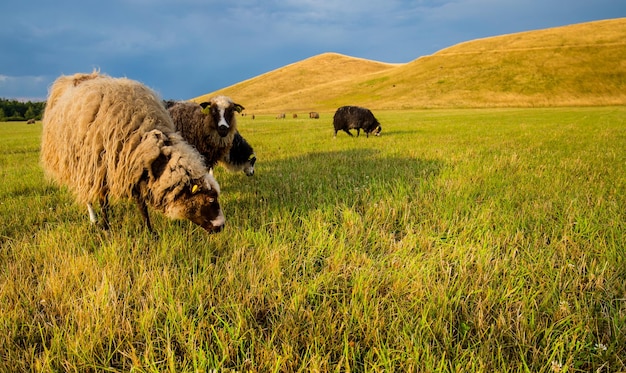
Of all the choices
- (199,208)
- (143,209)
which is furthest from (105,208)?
(199,208)

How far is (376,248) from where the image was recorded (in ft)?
10.9

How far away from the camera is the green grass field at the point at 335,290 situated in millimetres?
1808

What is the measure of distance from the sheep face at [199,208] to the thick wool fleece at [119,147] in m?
0.09

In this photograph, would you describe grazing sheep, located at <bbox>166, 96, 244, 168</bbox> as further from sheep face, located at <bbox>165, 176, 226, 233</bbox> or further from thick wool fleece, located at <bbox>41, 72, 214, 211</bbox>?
sheep face, located at <bbox>165, 176, 226, 233</bbox>

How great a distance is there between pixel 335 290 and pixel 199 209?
1929 mm

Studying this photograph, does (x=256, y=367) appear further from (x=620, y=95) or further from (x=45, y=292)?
(x=620, y=95)

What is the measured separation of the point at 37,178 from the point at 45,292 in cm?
693

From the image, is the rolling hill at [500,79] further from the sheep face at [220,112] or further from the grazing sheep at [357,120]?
the sheep face at [220,112]

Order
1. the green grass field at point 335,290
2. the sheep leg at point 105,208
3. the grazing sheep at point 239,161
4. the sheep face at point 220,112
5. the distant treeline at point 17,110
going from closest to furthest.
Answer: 1. the green grass field at point 335,290
2. the sheep leg at point 105,208
3. the sheep face at point 220,112
4. the grazing sheep at point 239,161
5. the distant treeline at point 17,110

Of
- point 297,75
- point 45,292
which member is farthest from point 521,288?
point 297,75

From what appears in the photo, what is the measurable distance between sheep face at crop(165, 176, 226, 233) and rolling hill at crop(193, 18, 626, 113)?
63.5 m

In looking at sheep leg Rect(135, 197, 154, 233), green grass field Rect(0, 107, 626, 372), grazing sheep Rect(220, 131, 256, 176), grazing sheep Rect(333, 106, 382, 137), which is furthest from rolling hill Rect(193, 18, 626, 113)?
sheep leg Rect(135, 197, 154, 233)

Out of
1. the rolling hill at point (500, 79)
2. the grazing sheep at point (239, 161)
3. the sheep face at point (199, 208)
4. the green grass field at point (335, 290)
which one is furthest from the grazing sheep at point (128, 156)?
the rolling hill at point (500, 79)

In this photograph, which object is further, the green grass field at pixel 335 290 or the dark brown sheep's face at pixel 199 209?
the dark brown sheep's face at pixel 199 209
